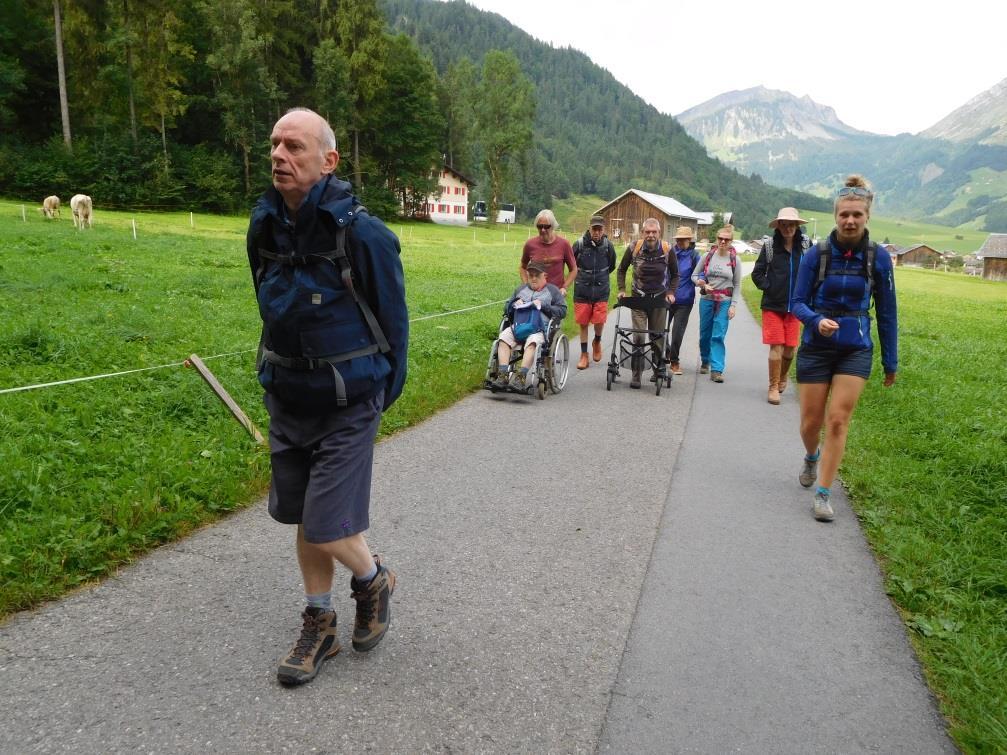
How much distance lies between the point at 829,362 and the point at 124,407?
18.5ft

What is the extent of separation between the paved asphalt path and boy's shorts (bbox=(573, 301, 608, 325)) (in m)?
5.40

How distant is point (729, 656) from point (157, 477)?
12.0 ft

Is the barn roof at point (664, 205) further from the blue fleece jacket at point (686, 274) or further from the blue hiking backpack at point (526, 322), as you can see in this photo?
the blue hiking backpack at point (526, 322)

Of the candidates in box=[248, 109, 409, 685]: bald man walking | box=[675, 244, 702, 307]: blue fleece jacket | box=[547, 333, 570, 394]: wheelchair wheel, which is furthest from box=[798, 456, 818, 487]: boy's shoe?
box=[675, 244, 702, 307]: blue fleece jacket

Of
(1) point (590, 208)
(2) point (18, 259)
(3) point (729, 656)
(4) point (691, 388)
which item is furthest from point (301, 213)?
(1) point (590, 208)

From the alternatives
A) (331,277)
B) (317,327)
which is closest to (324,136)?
(331,277)

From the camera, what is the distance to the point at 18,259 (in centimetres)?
1478

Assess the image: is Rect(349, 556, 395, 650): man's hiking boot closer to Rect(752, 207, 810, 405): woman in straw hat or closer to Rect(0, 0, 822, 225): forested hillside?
Rect(752, 207, 810, 405): woman in straw hat

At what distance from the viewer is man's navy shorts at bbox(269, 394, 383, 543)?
278 cm

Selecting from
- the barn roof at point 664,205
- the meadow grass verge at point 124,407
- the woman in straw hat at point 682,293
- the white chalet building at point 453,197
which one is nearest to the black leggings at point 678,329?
the woman in straw hat at point 682,293

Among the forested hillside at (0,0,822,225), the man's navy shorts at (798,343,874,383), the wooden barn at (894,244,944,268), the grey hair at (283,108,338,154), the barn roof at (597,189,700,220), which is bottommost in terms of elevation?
the wooden barn at (894,244,944,268)

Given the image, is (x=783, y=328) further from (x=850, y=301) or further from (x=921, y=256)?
(x=921, y=256)

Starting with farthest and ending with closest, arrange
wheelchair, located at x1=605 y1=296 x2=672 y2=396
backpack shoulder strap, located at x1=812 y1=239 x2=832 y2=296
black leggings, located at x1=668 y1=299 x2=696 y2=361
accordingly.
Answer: black leggings, located at x1=668 y1=299 x2=696 y2=361 → wheelchair, located at x1=605 y1=296 x2=672 y2=396 → backpack shoulder strap, located at x1=812 y1=239 x2=832 y2=296

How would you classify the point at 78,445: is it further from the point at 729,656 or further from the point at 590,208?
the point at 590,208
